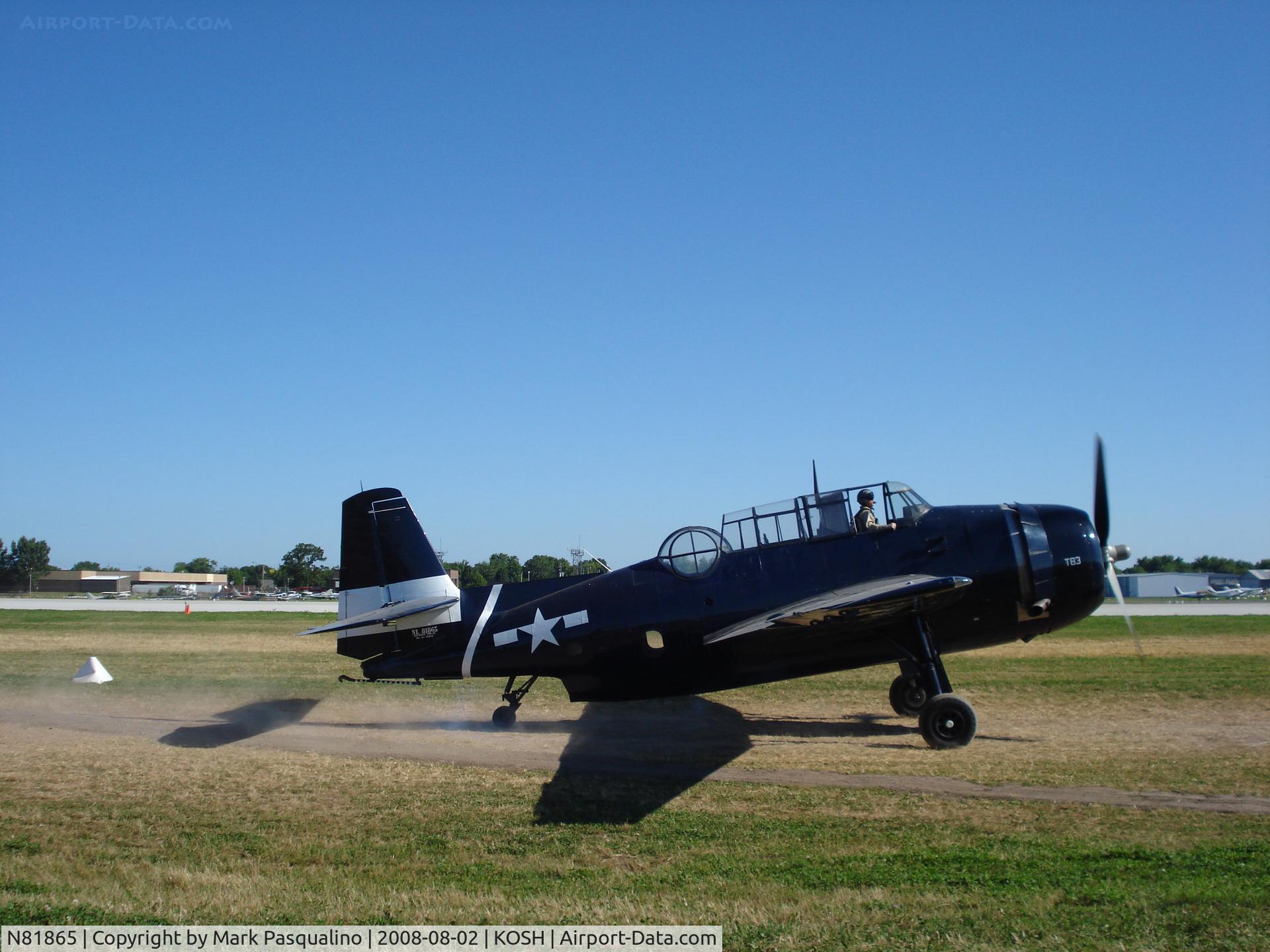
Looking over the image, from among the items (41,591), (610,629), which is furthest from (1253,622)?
(41,591)

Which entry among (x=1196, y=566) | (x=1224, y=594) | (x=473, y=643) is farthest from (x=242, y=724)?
(x=1196, y=566)

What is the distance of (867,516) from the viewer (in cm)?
1206

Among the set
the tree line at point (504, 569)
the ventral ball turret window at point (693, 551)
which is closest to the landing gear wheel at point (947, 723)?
the ventral ball turret window at point (693, 551)

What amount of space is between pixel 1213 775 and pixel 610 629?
728 cm

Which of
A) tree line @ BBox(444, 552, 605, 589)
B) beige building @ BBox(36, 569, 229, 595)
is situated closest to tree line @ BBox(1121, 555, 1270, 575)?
tree line @ BBox(444, 552, 605, 589)

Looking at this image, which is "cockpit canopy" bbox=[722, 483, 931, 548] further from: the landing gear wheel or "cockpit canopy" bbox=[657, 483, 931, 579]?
the landing gear wheel

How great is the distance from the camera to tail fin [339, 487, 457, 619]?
1359 cm

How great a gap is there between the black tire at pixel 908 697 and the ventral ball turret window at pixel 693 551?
3918 millimetres

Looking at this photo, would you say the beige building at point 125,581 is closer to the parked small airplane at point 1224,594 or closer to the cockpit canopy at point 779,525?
the parked small airplane at point 1224,594

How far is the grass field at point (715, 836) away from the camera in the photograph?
5.95m

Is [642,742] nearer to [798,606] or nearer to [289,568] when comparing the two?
[798,606]

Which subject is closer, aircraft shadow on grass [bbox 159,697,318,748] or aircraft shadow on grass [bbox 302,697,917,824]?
aircraft shadow on grass [bbox 302,697,917,824]
